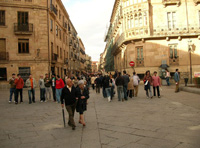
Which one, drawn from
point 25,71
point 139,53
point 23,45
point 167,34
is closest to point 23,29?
point 23,45

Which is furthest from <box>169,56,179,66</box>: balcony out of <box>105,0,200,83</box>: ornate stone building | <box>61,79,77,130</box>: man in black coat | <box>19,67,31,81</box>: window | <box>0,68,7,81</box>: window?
<box>0,68,7,81</box>: window

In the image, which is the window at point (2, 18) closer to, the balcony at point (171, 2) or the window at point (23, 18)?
the window at point (23, 18)

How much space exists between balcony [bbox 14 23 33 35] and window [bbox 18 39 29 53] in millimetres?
1020

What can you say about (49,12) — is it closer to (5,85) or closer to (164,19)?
(5,85)

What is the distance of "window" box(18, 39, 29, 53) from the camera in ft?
75.5

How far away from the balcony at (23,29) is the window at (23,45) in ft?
3.35

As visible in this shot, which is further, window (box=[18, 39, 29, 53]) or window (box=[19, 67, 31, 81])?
window (box=[18, 39, 29, 53])

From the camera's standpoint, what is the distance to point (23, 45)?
23.1 m

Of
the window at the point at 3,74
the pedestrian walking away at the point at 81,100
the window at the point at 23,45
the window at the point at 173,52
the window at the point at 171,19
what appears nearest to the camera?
the pedestrian walking away at the point at 81,100

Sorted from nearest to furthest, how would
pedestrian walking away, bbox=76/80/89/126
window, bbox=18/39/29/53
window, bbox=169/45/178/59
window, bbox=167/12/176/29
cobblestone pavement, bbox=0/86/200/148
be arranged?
1. cobblestone pavement, bbox=0/86/200/148
2. pedestrian walking away, bbox=76/80/89/126
3. window, bbox=18/39/29/53
4. window, bbox=169/45/178/59
5. window, bbox=167/12/176/29

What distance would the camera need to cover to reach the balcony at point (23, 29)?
22484 millimetres

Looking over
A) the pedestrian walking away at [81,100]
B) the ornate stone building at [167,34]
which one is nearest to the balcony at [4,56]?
the ornate stone building at [167,34]

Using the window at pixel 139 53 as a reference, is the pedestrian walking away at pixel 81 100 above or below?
below

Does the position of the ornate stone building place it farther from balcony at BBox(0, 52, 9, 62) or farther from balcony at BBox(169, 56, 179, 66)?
balcony at BBox(0, 52, 9, 62)
